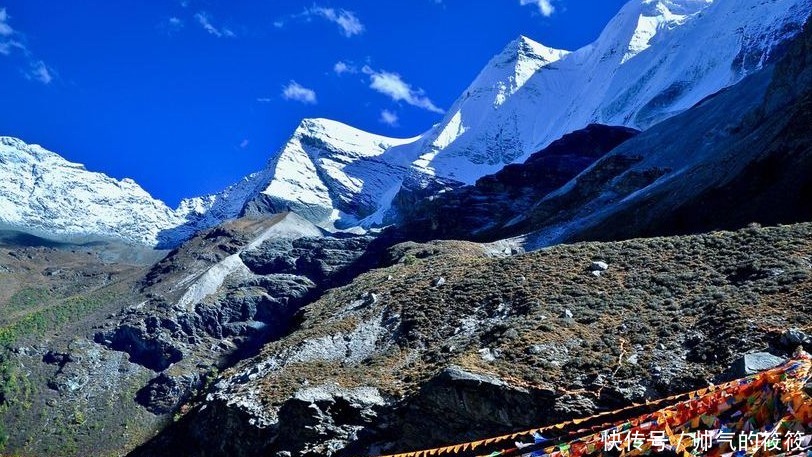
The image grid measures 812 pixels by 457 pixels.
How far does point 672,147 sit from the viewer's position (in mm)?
72375

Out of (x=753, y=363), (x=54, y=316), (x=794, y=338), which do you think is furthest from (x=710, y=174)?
(x=54, y=316)

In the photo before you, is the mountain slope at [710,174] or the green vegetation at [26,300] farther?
the green vegetation at [26,300]

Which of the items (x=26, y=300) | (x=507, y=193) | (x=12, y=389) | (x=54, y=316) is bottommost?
(x=12, y=389)

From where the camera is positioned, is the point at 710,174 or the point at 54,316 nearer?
the point at 710,174

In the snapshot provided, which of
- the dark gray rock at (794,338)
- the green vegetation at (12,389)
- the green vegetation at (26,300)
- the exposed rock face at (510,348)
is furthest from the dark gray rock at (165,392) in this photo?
the dark gray rock at (794,338)

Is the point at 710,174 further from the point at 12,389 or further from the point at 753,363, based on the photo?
the point at 12,389

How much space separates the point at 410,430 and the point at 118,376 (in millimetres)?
102401

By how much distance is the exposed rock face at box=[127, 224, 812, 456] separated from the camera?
1752 cm

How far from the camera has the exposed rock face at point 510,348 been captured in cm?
1752

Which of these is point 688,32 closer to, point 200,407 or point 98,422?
point 98,422

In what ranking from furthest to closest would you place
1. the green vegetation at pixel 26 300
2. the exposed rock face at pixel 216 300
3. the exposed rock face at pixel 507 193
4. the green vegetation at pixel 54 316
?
the green vegetation at pixel 26 300, the green vegetation at pixel 54 316, the exposed rock face at pixel 216 300, the exposed rock face at pixel 507 193

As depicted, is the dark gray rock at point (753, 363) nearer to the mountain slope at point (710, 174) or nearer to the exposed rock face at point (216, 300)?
the mountain slope at point (710, 174)

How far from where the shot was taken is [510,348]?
68.3 ft

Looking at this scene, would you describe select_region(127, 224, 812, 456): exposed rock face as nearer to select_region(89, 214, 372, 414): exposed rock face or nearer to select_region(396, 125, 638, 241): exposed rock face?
select_region(396, 125, 638, 241): exposed rock face
